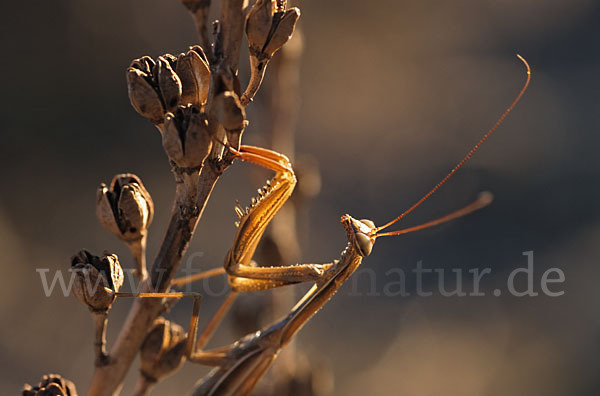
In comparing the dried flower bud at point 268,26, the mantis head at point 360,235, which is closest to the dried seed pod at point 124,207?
the dried flower bud at point 268,26

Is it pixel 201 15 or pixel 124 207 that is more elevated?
pixel 201 15

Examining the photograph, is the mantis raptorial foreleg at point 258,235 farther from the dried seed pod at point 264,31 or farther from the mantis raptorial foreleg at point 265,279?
the dried seed pod at point 264,31

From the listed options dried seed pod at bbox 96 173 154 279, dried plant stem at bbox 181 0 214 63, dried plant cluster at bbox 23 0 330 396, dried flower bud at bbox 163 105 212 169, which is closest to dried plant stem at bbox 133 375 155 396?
dried plant cluster at bbox 23 0 330 396

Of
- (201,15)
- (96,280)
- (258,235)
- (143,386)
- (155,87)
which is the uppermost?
(201,15)

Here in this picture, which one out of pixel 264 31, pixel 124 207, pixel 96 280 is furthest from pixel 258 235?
pixel 264 31

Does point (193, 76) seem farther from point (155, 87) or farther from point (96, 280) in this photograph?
point (96, 280)

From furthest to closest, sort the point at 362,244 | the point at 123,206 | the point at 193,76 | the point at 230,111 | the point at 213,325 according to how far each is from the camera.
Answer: the point at 213,325 < the point at 362,244 < the point at 123,206 < the point at 193,76 < the point at 230,111

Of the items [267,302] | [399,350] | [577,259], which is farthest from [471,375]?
[267,302]
